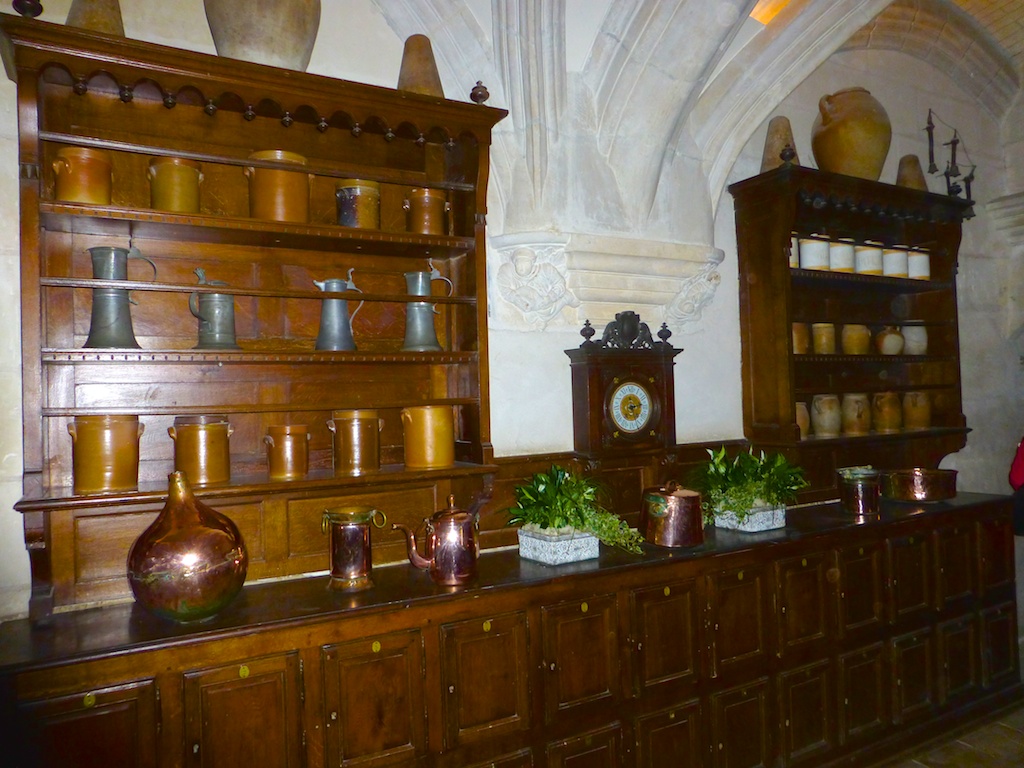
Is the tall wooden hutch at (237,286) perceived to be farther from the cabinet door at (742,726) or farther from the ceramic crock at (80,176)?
the cabinet door at (742,726)

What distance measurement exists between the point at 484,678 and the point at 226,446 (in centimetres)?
116

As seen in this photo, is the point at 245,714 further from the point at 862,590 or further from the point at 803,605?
the point at 862,590

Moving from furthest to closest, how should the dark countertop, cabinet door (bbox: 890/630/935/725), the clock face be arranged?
cabinet door (bbox: 890/630/935/725), the clock face, the dark countertop

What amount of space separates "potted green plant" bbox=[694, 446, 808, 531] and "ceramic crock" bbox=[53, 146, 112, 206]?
2.57 m

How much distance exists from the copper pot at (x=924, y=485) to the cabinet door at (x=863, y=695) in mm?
849

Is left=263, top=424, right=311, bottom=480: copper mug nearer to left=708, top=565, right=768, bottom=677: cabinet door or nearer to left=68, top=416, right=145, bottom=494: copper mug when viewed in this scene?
left=68, top=416, right=145, bottom=494: copper mug

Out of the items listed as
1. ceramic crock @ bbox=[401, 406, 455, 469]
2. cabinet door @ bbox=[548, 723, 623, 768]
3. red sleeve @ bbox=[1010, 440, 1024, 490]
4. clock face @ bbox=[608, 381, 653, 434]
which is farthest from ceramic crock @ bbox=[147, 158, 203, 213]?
red sleeve @ bbox=[1010, 440, 1024, 490]

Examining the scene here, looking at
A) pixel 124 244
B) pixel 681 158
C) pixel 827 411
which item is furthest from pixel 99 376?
pixel 827 411

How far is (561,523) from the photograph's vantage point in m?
2.69

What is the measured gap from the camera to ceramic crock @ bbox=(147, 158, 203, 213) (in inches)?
89.4

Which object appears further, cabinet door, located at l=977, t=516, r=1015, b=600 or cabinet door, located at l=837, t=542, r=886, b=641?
cabinet door, located at l=977, t=516, r=1015, b=600

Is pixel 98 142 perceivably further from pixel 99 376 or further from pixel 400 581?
pixel 400 581

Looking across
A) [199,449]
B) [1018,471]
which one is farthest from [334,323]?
[1018,471]

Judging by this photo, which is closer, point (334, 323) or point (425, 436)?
point (334, 323)
